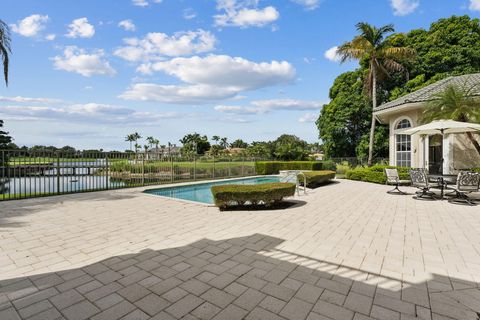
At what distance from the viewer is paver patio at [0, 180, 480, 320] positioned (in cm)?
236

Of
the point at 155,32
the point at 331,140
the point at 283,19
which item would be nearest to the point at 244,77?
the point at 283,19

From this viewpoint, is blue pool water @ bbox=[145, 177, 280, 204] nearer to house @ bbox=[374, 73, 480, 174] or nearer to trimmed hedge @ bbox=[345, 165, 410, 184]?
trimmed hedge @ bbox=[345, 165, 410, 184]

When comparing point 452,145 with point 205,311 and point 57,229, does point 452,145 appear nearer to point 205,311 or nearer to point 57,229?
point 205,311

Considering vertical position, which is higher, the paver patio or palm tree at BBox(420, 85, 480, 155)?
palm tree at BBox(420, 85, 480, 155)

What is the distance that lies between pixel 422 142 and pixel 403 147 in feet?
3.93

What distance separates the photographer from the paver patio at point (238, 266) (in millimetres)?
2363

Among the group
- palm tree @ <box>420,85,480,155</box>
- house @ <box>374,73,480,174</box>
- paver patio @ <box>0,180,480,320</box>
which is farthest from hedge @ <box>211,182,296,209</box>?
palm tree @ <box>420,85,480,155</box>

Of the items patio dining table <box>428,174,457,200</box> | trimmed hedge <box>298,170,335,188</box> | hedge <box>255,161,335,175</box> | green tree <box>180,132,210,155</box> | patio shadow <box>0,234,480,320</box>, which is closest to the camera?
patio shadow <box>0,234,480,320</box>

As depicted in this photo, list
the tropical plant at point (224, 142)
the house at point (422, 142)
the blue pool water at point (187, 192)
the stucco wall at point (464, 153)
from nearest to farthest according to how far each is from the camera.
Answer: the blue pool water at point (187, 192)
the stucco wall at point (464, 153)
the house at point (422, 142)
the tropical plant at point (224, 142)

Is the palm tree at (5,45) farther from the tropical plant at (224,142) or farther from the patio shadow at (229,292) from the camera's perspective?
the tropical plant at (224,142)

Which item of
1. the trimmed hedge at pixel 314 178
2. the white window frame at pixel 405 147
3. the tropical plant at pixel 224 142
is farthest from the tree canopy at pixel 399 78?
the tropical plant at pixel 224 142

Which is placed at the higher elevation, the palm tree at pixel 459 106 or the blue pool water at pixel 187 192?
A: the palm tree at pixel 459 106

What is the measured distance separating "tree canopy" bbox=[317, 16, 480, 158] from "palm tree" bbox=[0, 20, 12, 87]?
24.4 metres

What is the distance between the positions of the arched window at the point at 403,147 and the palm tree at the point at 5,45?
20.1 meters
